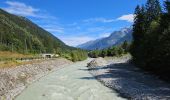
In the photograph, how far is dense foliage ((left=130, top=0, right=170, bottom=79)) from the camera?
51094mm

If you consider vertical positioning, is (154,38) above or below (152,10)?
below

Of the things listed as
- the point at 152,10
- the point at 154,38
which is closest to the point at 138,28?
the point at 152,10

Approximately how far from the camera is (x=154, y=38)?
2430 inches

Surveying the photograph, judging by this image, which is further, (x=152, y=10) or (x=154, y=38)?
(x=152, y=10)

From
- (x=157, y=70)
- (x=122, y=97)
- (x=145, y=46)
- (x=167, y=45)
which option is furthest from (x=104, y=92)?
(x=145, y=46)

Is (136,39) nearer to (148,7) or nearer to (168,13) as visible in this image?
(148,7)

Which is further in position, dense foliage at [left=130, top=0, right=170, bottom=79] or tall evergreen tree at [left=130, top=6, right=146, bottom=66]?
tall evergreen tree at [left=130, top=6, right=146, bottom=66]

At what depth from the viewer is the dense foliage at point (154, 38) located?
168ft

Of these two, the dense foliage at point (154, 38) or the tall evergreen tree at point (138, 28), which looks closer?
the dense foliage at point (154, 38)

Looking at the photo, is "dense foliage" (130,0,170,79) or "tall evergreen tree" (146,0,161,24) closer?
"dense foliage" (130,0,170,79)

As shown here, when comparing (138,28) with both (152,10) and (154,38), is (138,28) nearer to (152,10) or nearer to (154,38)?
(152,10)

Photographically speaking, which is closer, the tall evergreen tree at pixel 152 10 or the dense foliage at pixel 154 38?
the dense foliage at pixel 154 38

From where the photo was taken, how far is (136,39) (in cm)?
9125

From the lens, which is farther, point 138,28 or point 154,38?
point 138,28
